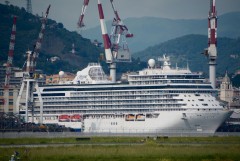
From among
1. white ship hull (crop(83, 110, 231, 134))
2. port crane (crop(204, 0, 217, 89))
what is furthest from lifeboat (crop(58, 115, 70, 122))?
port crane (crop(204, 0, 217, 89))

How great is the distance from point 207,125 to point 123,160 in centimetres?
5405

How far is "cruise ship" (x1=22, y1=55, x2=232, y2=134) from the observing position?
116500 mm

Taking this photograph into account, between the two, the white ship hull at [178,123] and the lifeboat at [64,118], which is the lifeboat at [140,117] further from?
the lifeboat at [64,118]

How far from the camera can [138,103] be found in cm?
12262

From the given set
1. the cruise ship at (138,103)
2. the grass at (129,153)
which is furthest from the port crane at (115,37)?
the grass at (129,153)

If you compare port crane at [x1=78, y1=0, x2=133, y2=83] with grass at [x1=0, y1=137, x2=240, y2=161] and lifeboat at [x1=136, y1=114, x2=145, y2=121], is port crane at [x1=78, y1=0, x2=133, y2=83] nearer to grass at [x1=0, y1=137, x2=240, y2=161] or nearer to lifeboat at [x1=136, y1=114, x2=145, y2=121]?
lifeboat at [x1=136, y1=114, x2=145, y2=121]

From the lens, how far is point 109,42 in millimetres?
154375

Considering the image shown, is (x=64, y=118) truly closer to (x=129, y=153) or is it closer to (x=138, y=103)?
(x=138, y=103)

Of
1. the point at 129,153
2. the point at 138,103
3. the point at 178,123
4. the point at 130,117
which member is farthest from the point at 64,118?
the point at 129,153

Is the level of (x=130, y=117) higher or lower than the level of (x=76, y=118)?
higher

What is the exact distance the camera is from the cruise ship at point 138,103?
4587 inches

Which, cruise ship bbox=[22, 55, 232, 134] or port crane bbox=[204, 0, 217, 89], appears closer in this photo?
cruise ship bbox=[22, 55, 232, 134]

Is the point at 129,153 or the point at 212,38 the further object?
the point at 212,38

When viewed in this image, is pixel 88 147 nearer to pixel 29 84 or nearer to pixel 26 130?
pixel 26 130
